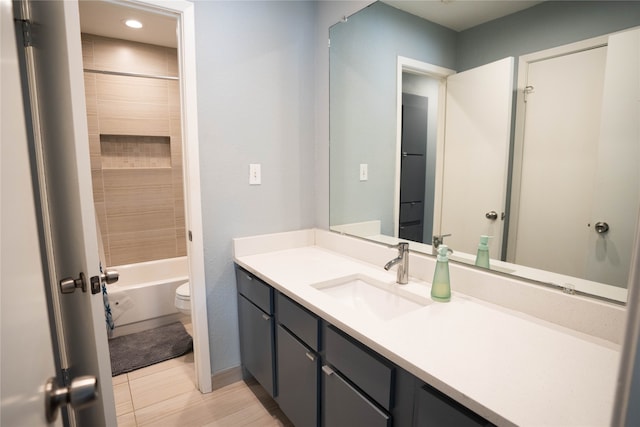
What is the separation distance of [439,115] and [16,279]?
1.51m

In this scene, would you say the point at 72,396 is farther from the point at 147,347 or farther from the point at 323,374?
the point at 147,347

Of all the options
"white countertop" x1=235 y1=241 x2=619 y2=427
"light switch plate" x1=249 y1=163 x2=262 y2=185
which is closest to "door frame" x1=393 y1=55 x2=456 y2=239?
"white countertop" x1=235 y1=241 x2=619 y2=427

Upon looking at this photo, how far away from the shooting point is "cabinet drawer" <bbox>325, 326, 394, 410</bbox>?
3.14ft

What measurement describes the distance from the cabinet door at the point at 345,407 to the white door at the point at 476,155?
72 cm

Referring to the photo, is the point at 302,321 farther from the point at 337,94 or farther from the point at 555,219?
the point at 337,94

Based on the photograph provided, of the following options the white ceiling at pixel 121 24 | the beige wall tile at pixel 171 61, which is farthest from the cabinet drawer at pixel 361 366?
the beige wall tile at pixel 171 61

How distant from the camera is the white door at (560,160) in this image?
1.03m

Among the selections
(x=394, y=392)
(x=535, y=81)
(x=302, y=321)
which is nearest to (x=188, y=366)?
(x=302, y=321)

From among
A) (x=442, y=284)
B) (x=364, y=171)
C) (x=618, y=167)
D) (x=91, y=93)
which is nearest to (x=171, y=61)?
(x=91, y=93)

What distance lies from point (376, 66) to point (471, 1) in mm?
588

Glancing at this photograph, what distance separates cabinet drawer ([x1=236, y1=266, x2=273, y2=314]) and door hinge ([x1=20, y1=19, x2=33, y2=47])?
1.22 metres

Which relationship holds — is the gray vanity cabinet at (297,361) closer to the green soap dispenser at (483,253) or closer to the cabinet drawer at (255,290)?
the cabinet drawer at (255,290)

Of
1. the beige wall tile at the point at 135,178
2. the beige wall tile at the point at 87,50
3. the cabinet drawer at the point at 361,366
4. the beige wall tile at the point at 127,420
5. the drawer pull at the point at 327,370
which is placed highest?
the beige wall tile at the point at 87,50

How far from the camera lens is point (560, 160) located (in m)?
1.11
